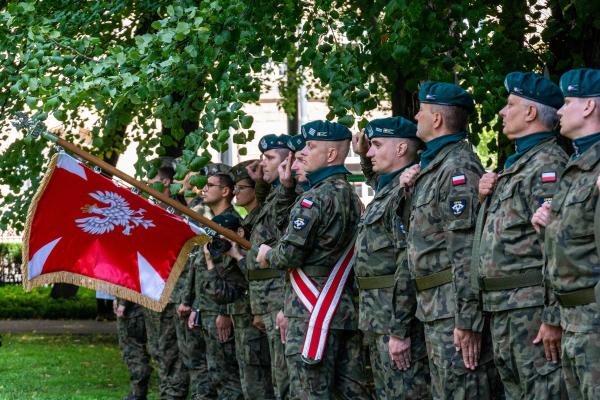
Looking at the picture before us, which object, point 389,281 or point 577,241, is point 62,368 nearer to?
point 389,281

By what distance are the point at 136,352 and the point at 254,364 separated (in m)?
2.99

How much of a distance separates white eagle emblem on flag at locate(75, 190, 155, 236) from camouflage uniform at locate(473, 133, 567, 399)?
3858 millimetres

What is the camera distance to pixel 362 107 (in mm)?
7531

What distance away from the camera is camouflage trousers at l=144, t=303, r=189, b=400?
37.0 feet

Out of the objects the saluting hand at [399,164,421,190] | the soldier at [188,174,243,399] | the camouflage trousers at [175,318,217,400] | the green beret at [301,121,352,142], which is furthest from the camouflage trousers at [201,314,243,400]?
the saluting hand at [399,164,421,190]

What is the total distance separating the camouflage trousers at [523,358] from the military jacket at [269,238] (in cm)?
300

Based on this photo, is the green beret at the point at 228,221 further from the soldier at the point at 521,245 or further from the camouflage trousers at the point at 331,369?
the soldier at the point at 521,245

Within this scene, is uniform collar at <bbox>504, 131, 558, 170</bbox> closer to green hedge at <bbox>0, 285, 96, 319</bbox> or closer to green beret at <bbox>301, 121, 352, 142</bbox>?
green beret at <bbox>301, 121, 352, 142</bbox>

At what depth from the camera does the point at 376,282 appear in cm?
709

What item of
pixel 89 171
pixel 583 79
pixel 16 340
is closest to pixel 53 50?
pixel 89 171

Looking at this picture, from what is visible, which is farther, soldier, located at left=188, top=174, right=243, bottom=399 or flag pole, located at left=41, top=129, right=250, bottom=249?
soldier, located at left=188, top=174, right=243, bottom=399

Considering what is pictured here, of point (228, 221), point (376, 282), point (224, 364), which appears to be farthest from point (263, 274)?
point (376, 282)

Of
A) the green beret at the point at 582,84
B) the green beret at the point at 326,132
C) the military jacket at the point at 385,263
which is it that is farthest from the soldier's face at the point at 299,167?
the green beret at the point at 582,84

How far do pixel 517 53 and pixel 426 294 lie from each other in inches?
100
